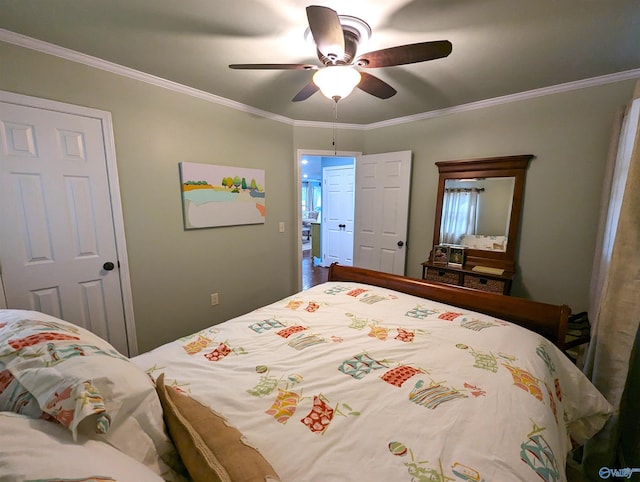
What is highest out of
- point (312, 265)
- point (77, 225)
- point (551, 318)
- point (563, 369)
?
point (77, 225)

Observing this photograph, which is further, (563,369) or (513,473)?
(563,369)

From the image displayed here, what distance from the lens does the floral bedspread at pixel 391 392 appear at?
729mm

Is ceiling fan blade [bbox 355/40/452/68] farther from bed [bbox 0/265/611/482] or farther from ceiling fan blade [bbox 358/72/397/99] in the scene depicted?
bed [bbox 0/265/611/482]

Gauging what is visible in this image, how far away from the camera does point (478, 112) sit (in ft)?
8.61

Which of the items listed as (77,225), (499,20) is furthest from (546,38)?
(77,225)

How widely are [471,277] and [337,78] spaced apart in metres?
2.15

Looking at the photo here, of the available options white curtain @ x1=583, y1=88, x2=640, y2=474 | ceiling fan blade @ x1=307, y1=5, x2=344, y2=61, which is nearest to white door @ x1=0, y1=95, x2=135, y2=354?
ceiling fan blade @ x1=307, y1=5, x2=344, y2=61

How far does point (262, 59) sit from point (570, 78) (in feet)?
7.85

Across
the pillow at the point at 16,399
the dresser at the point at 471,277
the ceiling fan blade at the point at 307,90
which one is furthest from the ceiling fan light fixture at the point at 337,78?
the dresser at the point at 471,277

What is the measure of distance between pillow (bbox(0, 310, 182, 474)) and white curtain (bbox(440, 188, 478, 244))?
9.42 ft

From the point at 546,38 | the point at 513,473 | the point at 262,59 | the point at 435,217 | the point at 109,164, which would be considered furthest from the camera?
the point at 435,217

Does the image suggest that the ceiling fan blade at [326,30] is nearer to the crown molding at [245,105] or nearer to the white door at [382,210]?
the crown molding at [245,105]

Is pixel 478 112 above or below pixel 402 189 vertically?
above

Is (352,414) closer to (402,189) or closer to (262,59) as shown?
(262,59)
